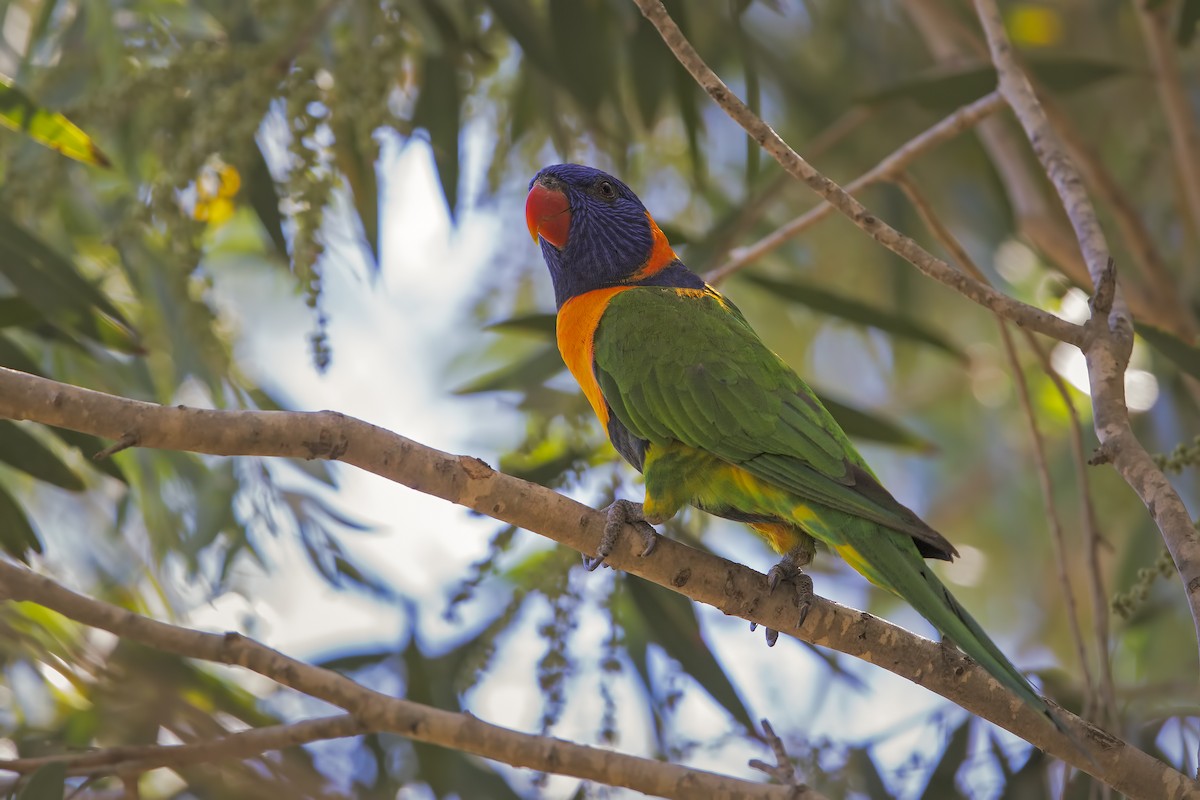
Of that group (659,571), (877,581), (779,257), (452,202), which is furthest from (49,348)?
(779,257)

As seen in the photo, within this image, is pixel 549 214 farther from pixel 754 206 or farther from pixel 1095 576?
pixel 1095 576

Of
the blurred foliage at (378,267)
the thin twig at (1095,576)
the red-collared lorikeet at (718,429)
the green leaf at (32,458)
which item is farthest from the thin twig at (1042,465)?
the green leaf at (32,458)

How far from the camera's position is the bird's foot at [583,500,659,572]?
1.93 meters

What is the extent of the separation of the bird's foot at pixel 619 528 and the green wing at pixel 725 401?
28 centimetres

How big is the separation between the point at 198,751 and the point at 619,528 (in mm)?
851

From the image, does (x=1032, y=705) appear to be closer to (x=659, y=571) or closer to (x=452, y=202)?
(x=659, y=571)

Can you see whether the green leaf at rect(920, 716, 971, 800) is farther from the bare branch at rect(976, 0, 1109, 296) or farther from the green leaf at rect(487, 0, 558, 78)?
the green leaf at rect(487, 0, 558, 78)

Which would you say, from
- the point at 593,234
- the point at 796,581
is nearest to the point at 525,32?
the point at 593,234

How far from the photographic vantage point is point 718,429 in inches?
89.8

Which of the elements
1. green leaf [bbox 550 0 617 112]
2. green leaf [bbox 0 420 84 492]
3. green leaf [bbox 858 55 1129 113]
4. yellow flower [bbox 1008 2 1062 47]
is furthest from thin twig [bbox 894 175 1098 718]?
yellow flower [bbox 1008 2 1062 47]

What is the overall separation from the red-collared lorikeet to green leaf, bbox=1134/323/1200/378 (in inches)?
25.9

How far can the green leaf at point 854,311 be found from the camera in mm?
3205

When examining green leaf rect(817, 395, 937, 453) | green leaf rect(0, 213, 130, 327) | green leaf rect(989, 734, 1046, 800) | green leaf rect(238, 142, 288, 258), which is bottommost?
green leaf rect(989, 734, 1046, 800)

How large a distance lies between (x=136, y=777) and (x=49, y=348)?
5.48 ft
